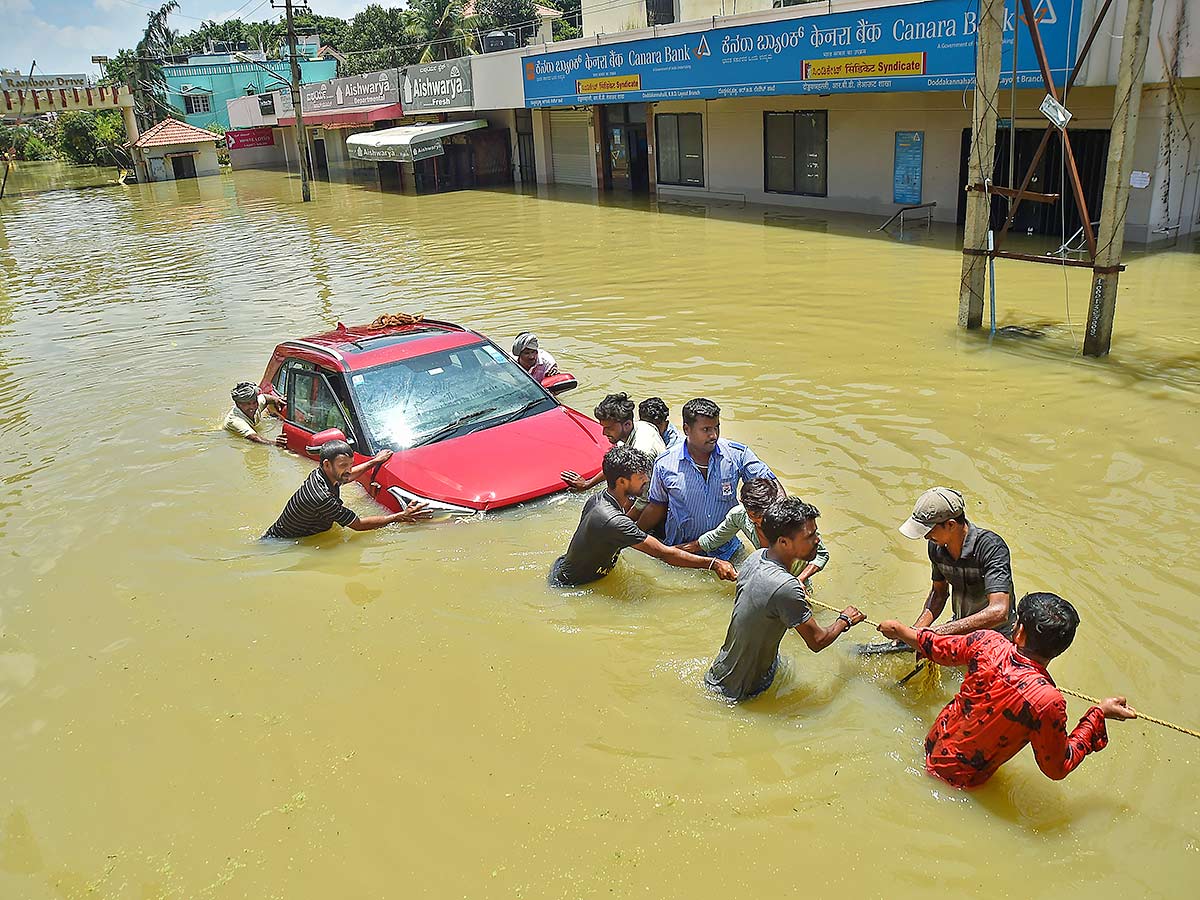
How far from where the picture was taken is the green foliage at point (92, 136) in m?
62.9

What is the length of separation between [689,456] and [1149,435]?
467cm

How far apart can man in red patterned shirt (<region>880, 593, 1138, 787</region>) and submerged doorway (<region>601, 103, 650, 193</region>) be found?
89.2ft

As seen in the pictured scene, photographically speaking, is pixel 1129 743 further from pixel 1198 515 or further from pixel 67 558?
pixel 67 558

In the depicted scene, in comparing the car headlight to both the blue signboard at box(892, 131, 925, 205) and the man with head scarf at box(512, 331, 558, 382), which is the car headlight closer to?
the man with head scarf at box(512, 331, 558, 382)

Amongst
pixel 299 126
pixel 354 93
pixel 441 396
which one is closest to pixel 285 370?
pixel 441 396

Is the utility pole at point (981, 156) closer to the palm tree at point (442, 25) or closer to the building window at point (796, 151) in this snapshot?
the building window at point (796, 151)

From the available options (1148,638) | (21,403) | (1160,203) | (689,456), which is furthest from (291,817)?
(1160,203)

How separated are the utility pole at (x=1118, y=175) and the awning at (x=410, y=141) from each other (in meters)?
26.1

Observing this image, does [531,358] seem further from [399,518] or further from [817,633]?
[817,633]

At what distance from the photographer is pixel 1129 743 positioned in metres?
4.36

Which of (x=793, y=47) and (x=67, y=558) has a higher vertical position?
(x=793, y=47)

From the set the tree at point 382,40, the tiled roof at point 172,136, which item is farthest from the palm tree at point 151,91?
the tiled roof at point 172,136

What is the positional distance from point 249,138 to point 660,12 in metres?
37.1

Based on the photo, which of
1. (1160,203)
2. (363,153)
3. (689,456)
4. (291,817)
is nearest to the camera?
(291,817)
